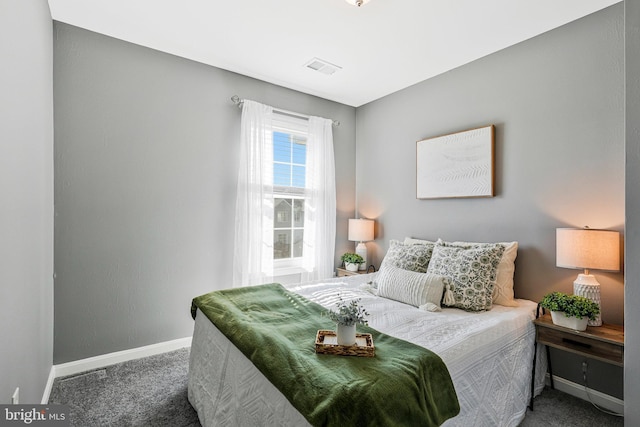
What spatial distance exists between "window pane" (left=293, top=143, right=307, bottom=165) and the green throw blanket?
86.6 inches

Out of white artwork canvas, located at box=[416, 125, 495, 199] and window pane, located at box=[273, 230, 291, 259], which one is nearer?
white artwork canvas, located at box=[416, 125, 495, 199]

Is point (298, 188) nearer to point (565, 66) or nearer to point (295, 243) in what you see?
point (295, 243)

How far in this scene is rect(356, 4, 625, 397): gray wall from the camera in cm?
215

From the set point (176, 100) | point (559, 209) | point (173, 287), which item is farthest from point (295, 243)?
point (559, 209)

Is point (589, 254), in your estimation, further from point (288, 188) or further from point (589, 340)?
point (288, 188)

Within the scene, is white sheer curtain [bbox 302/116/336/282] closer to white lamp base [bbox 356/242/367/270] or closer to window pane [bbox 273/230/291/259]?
window pane [bbox 273/230/291/259]

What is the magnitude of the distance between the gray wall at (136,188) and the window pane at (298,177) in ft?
2.30

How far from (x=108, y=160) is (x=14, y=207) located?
1337mm

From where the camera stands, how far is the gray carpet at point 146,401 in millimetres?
1951

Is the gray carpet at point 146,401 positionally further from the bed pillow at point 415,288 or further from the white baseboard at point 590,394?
the bed pillow at point 415,288

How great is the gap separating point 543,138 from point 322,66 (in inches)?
78.5

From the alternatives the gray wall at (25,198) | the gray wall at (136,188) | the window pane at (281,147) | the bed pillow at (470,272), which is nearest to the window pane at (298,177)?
the window pane at (281,147)

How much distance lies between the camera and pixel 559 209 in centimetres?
238

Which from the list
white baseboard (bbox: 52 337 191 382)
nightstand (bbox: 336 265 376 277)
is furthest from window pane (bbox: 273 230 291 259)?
white baseboard (bbox: 52 337 191 382)
